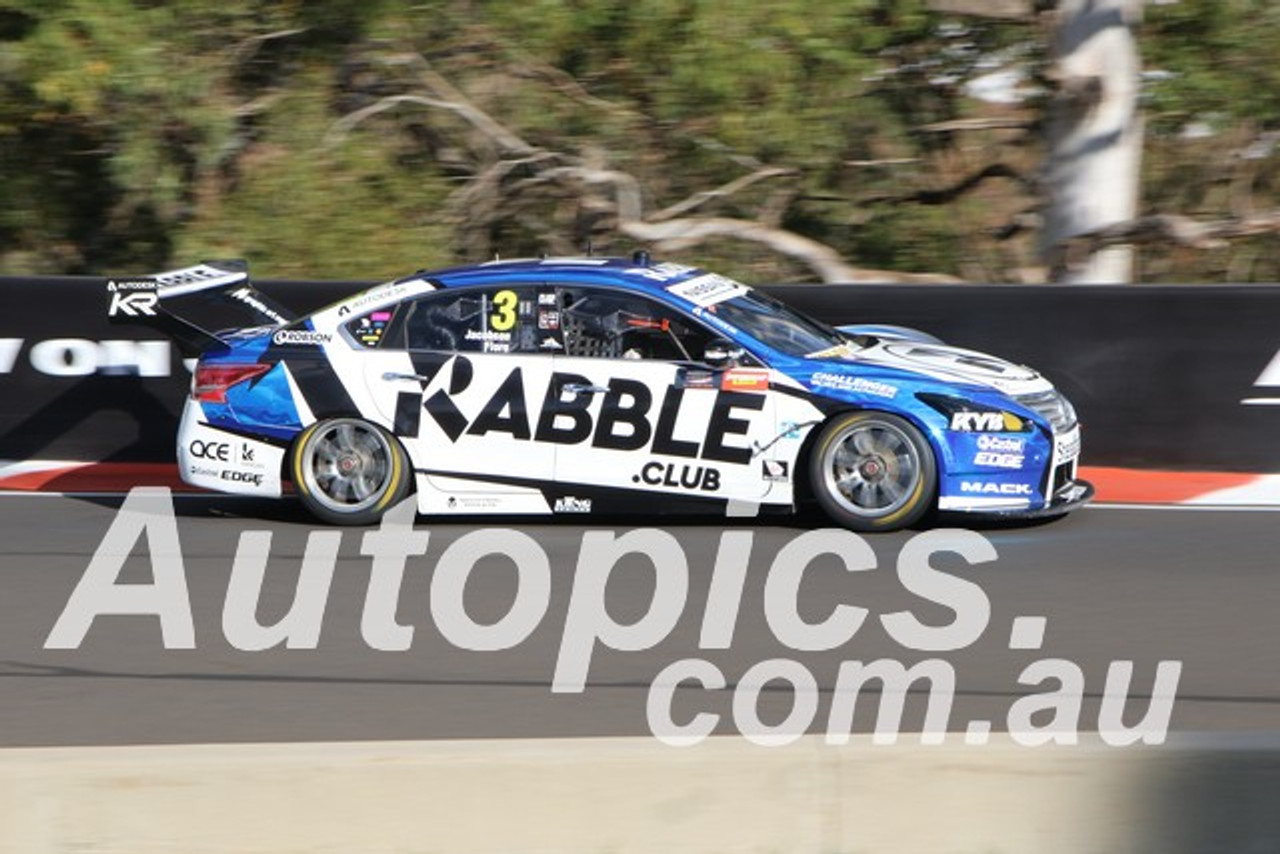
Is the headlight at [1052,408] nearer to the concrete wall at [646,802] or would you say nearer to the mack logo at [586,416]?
the mack logo at [586,416]

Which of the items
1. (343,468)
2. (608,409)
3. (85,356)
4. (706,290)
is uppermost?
(706,290)

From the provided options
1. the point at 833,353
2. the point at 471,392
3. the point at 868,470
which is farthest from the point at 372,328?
the point at 868,470

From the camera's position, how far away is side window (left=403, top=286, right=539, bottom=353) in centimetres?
1013

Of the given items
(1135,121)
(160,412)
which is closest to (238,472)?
(160,412)

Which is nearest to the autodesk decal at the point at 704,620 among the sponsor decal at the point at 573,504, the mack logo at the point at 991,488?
the sponsor decal at the point at 573,504

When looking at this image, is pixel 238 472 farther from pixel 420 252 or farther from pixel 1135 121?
pixel 1135 121

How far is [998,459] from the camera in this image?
31.4 feet

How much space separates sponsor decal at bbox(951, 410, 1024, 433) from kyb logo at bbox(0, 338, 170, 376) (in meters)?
5.09

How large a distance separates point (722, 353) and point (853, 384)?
675 mm

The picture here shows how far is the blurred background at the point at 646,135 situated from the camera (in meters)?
16.9

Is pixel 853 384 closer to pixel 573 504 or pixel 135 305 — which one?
pixel 573 504

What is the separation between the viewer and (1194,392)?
11.2m

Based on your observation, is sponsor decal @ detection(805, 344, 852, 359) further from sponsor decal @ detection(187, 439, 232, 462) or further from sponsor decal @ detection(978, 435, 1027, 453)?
sponsor decal @ detection(187, 439, 232, 462)

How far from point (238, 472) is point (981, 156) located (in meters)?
11.7
